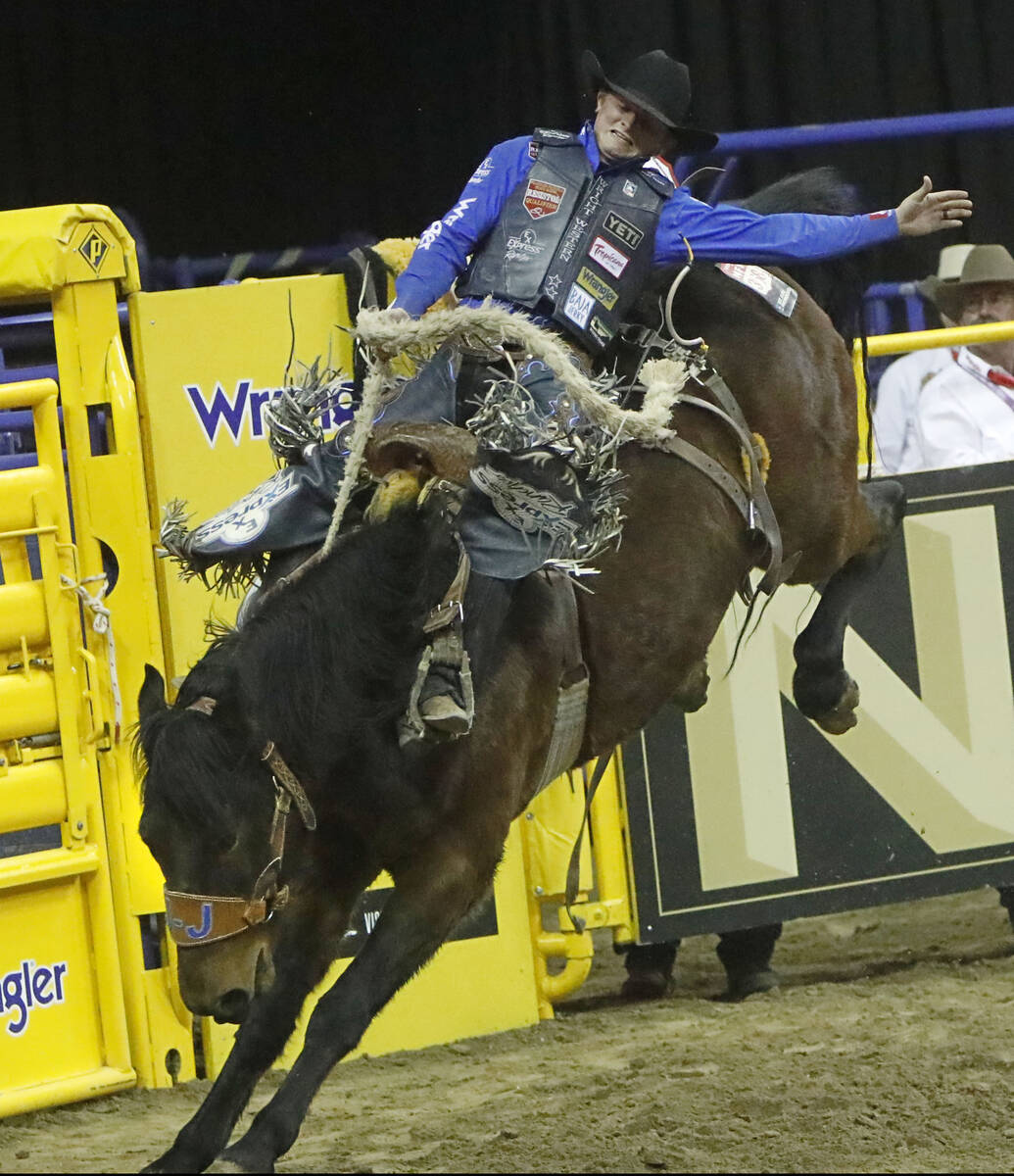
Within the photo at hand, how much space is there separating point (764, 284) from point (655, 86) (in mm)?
632

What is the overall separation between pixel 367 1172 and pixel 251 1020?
605 millimetres

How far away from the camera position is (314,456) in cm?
356

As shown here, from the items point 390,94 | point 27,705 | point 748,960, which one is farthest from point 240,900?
point 390,94

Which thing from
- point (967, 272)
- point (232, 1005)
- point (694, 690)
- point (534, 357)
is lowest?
point (232, 1005)

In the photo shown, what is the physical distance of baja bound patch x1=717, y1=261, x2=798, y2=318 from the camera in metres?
4.23

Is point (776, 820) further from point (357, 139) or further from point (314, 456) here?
point (357, 139)

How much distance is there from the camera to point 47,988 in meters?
4.41

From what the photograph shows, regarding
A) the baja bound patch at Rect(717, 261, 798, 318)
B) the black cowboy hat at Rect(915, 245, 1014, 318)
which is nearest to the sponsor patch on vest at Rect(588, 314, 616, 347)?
the baja bound patch at Rect(717, 261, 798, 318)

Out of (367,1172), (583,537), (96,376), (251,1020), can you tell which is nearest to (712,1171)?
(367,1172)

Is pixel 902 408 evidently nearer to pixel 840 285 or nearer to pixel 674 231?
pixel 840 285

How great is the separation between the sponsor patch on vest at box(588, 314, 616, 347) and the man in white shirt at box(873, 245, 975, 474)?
2.05 m

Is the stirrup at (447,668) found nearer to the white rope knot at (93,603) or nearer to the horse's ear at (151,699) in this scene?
the horse's ear at (151,699)

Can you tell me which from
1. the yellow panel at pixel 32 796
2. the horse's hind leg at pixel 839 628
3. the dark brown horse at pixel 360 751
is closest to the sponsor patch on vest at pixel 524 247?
the dark brown horse at pixel 360 751

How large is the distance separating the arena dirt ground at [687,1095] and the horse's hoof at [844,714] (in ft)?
2.87
